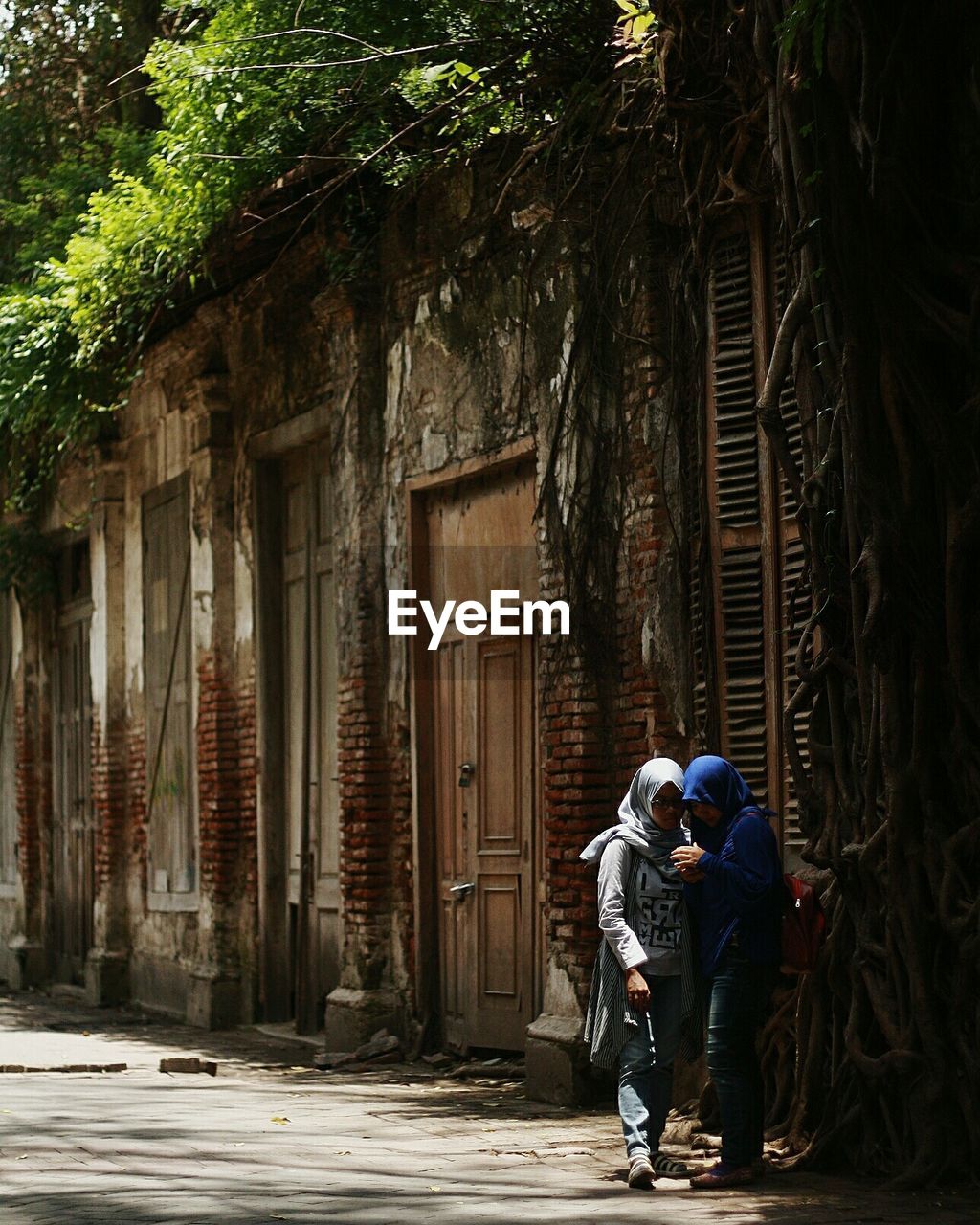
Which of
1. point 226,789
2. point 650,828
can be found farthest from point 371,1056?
point 650,828

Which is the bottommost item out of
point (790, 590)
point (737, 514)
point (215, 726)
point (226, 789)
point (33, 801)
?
point (33, 801)

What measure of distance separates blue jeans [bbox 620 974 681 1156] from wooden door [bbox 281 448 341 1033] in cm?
545

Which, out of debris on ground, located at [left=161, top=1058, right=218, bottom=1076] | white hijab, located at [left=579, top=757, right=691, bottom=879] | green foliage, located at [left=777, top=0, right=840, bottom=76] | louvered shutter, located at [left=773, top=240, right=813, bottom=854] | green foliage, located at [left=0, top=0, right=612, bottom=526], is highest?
green foliage, located at [left=0, top=0, right=612, bottom=526]

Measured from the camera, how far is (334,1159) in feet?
25.2

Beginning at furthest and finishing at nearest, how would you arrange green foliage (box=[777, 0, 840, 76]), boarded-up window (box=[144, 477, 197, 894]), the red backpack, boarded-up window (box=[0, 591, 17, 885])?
boarded-up window (box=[0, 591, 17, 885]) → boarded-up window (box=[144, 477, 197, 894]) → green foliage (box=[777, 0, 840, 76]) → the red backpack

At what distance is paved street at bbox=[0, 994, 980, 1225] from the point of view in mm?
6453

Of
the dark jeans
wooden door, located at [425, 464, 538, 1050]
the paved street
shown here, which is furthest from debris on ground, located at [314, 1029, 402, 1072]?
the dark jeans

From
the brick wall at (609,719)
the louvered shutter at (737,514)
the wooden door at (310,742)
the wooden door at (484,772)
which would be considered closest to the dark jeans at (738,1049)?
the louvered shutter at (737,514)

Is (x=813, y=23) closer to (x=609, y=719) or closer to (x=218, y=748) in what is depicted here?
(x=609, y=719)

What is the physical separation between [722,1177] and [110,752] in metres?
10.7

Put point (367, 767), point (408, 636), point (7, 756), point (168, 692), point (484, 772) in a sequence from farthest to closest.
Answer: point (7, 756) < point (168, 692) < point (367, 767) < point (408, 636) < point (484, 772)

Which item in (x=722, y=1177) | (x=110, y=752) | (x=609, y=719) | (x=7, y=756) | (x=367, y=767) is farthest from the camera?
(x=7, y=756)

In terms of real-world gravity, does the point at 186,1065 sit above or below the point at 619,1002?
below

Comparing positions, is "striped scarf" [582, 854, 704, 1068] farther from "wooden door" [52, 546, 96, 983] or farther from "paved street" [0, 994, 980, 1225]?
"wooden door" [52, 546, 96, 983]
